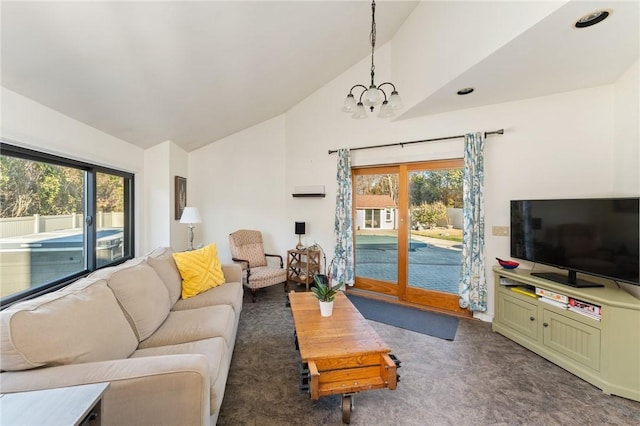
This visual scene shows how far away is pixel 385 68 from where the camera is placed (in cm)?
393

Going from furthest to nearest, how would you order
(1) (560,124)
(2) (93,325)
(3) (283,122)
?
(3) (283,122)
(1) (560,124)
(2) (93,325)

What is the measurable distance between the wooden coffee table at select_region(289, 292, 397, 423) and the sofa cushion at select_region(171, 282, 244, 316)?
0.87m

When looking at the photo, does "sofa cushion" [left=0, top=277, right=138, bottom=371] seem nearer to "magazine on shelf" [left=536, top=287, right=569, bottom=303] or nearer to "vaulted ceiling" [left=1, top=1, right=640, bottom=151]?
"vaulted ceiling" [left=1, top=1, right=640, bottom=151]

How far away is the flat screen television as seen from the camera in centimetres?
207

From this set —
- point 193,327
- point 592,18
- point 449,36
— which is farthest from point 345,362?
point 449,36

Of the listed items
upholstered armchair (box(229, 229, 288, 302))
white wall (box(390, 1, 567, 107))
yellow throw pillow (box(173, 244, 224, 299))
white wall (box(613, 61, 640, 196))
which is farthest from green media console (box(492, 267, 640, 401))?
yellow throw pillow (box(173, 244, 224, 299))

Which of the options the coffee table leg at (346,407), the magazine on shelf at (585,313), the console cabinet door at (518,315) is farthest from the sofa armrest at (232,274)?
the magazine on shelf at (585,313)

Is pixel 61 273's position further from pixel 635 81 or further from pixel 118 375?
pixel 635 81

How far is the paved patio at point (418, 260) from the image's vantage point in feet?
11.6

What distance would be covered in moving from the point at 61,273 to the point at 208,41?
106 inches

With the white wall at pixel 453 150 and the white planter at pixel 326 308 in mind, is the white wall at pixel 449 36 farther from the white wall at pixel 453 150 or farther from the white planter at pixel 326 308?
the white planter at pixel 326 308

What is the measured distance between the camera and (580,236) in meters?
2.35

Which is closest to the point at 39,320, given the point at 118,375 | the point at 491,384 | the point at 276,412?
the point at 118,375

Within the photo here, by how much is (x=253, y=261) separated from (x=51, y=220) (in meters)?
2.57
